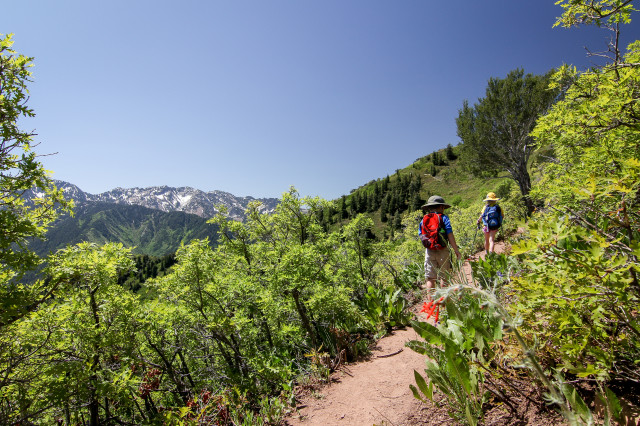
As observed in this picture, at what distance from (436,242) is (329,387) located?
2.85 meters

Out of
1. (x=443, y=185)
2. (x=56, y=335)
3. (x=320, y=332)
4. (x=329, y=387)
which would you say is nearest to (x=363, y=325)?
(x=320, y=332)

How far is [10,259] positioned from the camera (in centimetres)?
281

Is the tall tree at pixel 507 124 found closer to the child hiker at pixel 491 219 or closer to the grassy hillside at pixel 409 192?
the child hiker at pixel 491 219

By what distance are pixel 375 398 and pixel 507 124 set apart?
22.1 m

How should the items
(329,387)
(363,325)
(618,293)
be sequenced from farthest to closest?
(363,325), (329,387), (618,293)

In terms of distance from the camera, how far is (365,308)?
5.58 m

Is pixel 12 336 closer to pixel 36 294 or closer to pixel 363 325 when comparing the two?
pixel 36 294

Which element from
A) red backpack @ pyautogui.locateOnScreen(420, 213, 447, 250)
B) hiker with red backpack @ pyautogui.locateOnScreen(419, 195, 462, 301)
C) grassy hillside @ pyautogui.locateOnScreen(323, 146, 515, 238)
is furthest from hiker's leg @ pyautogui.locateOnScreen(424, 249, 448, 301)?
grassy hillside @ pyautogui.locateOnScreen(323, 146, 515, 238)

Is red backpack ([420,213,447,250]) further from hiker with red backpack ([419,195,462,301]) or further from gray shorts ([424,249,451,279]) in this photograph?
gray shorts ([424,249,451,279])

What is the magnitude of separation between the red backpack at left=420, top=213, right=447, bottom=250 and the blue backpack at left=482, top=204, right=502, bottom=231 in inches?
89.4

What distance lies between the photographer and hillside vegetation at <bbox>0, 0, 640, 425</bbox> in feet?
4.78

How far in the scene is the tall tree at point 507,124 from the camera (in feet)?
59.9

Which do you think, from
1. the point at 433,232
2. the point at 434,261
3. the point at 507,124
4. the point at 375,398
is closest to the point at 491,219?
the point at 434,261

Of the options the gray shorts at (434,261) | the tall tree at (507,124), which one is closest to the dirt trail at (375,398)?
the gray shorts at (434,261)
